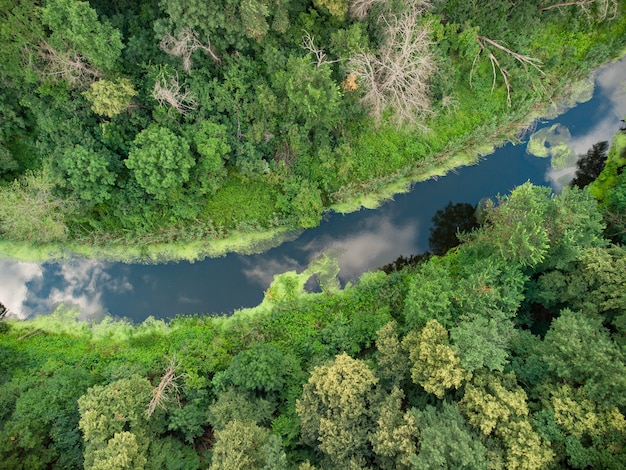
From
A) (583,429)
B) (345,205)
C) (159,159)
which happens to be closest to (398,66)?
(345,205)

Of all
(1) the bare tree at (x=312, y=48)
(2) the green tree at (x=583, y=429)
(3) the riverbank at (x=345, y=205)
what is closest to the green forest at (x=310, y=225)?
(2) the green tree at (x=583, y=429)

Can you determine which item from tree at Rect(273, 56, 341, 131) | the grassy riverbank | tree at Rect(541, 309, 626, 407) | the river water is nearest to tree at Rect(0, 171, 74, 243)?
the river water

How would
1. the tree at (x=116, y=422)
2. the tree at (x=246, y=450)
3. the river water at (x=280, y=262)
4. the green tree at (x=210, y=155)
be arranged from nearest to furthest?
the tree at (x=246, y=450)
the tree at (x=116, y=422)
the green tree at (x=210, y=155)
the river water at (x=280, y=262)

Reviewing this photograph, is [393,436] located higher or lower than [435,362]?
lower

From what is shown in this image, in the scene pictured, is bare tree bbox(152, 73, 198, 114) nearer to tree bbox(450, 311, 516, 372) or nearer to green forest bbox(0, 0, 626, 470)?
green forest bbox(0, 0, 626, 470)

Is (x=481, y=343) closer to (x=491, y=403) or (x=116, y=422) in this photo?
(x=491, y=403)

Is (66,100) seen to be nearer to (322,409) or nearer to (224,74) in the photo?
(224,74)

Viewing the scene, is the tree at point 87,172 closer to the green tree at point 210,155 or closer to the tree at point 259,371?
the green tree at point 210,155
